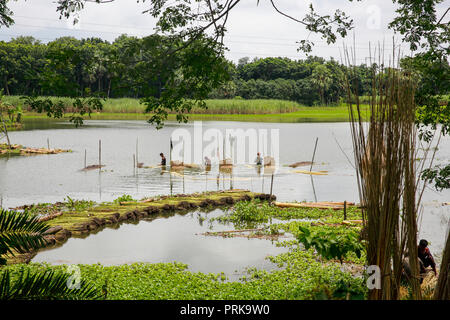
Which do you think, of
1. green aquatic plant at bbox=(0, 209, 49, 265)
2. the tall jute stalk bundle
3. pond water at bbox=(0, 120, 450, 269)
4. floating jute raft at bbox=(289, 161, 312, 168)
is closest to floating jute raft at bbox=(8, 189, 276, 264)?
pond water at bbox=(0, 120, 450, 269)

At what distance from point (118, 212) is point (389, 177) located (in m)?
9.95

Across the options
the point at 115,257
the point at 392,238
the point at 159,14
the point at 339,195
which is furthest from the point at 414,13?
the point at 339,195

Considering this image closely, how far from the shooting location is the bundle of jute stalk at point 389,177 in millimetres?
2994

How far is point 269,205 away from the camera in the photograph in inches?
542

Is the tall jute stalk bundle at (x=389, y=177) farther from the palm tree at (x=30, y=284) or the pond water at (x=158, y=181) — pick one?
the pond water at (x=158, y=181)

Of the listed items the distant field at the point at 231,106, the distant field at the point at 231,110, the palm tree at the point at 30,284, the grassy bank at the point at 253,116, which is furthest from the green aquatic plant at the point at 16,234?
the grassy bank at the point at 253,116

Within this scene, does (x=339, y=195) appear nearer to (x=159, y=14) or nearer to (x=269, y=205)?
(x=269, y=205)

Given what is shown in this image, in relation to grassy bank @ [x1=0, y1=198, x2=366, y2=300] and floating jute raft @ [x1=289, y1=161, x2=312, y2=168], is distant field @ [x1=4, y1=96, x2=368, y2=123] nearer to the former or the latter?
floating jute raft @ [x1=289, y1=161, x2=312, y2=168]

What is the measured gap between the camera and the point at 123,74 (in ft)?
20.3

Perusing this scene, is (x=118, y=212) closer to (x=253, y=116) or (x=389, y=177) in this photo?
(x=389, y=177)

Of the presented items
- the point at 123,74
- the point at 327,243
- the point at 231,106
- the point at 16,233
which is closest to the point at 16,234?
the point at 16,233

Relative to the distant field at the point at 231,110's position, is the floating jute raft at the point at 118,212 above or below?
below

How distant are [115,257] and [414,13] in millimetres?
7330

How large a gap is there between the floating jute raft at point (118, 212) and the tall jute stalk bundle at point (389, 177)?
6881 mm
